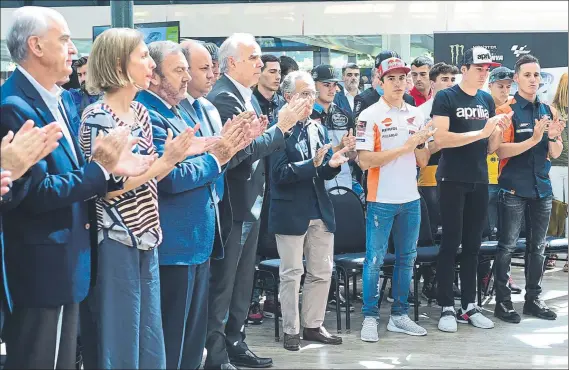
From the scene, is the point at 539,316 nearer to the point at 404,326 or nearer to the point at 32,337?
the point at 404,326

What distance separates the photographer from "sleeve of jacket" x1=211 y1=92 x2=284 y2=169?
161 inches

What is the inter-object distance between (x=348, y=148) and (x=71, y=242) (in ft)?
8.08

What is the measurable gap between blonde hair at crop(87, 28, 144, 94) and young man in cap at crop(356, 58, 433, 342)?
7.72ft

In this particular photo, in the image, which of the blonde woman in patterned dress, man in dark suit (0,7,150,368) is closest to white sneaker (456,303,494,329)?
the blonde woman in patterned dress

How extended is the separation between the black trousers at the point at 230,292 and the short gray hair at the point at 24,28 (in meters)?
1.72

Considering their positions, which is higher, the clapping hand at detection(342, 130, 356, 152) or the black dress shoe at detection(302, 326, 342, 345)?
the clapping hand at detection(342, 130, 356, 152)

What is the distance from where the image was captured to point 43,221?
272 centimetres

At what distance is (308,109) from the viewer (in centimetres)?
429

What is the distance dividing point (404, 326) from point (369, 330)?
29cm

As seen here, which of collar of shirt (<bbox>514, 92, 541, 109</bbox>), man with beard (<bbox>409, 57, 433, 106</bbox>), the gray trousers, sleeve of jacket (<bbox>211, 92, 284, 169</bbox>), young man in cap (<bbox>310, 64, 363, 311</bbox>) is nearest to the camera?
sleeve of jacket (<bbox>211, 92, 284, 169</bbox>)

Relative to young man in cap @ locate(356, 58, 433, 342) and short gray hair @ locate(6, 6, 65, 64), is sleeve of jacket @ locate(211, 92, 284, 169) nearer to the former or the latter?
young man in cap @ locate(356, 58, 433, 342)

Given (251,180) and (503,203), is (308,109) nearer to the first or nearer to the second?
(251,180)

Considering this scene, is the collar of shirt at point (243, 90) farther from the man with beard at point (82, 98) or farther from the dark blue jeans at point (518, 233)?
the dark blue jeans at point (518, 233)

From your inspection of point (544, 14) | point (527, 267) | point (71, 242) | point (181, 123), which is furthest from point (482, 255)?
point (544, 14)
